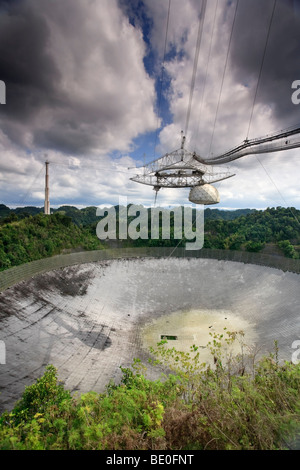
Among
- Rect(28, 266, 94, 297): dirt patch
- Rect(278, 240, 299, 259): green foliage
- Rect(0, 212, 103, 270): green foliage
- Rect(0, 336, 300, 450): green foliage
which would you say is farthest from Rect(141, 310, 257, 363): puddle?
Rect(0, 212, 103, 270): green foliage

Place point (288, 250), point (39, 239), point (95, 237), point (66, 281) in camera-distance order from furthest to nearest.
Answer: point (95, 237)
point (288, 250)
point (39, 239)
point (66, 281)

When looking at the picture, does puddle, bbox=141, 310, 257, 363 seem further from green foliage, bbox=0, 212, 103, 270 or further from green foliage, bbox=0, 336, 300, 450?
green foliage, bbox=0, 212, 103, 270

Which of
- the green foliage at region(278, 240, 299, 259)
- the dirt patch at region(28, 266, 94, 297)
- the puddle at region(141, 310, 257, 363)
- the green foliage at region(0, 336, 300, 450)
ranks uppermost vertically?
the green foliage at region(278, 240, 299, 259)

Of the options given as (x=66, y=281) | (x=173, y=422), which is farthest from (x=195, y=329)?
(x=173, y=422)

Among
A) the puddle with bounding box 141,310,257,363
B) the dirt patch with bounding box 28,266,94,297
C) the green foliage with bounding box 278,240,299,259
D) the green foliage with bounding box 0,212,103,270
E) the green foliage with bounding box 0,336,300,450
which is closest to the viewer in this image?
the green foliage with bounding box 0,336,300,450

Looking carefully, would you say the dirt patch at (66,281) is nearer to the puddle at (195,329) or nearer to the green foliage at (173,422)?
the puddle at (195,329)

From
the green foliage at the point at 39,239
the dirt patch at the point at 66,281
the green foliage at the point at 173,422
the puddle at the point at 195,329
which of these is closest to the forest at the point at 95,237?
the green foliage at the point at 39,239

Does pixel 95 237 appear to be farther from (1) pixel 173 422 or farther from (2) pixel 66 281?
(1) pixel 173 422

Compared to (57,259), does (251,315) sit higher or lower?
lower

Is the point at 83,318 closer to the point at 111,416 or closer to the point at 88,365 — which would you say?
the point at 88,365
